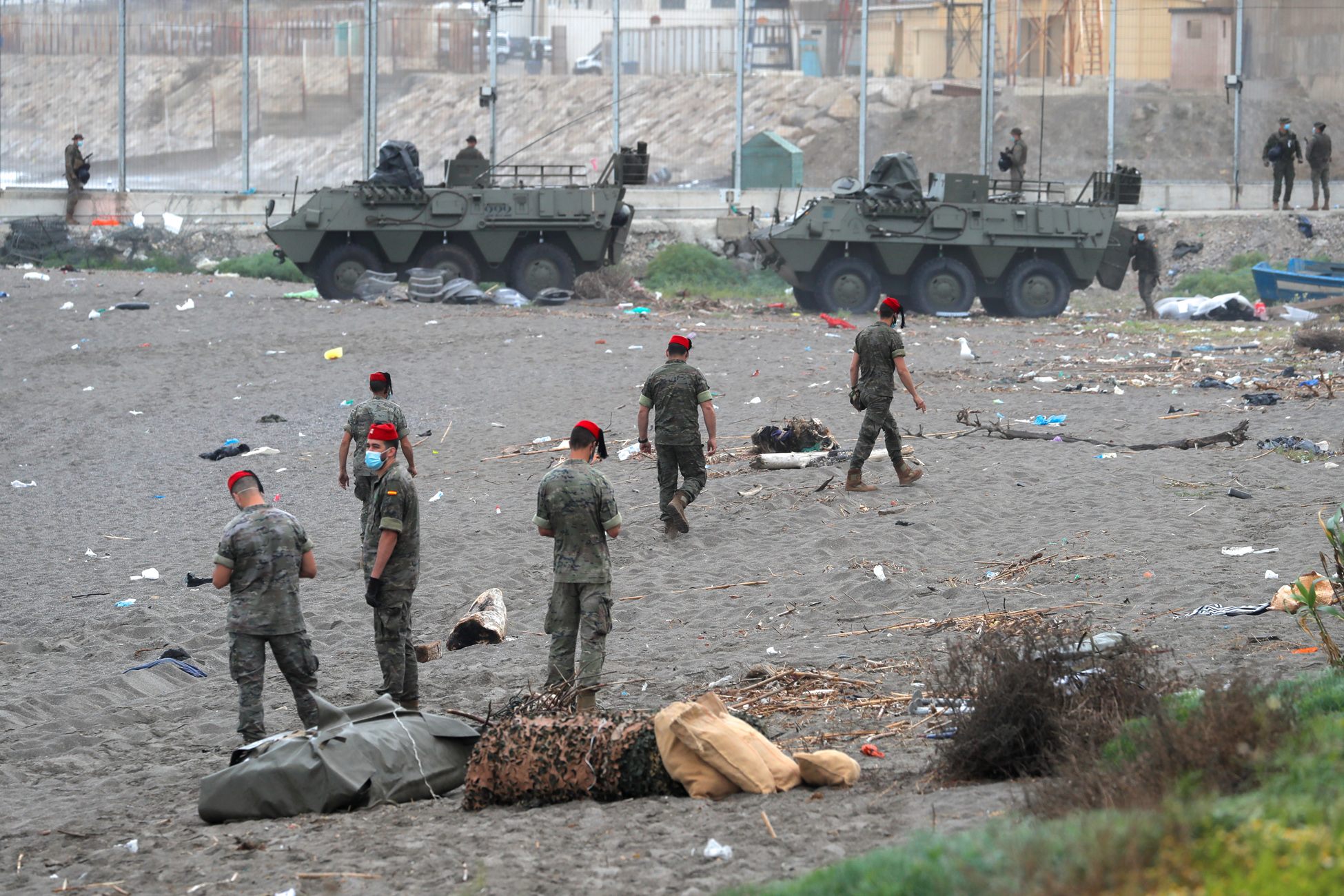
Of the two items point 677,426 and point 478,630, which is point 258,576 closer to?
point 478,630

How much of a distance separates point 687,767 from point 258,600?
2.12 m

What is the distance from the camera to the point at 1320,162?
26016 mm

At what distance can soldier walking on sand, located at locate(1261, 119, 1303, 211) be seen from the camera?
2567cm

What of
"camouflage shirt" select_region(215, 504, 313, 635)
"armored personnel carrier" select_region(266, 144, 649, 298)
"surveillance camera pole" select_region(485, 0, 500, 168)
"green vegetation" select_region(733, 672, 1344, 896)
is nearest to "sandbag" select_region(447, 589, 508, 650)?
"camouflage shirt" select_region(215, 504, 313, 635)

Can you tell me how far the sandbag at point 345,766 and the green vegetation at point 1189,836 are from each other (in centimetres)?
193

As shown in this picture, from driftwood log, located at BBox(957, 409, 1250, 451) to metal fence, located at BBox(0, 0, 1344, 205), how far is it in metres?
16.6

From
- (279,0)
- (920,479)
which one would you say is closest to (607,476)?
(920,479)

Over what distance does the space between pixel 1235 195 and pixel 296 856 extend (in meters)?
29.2

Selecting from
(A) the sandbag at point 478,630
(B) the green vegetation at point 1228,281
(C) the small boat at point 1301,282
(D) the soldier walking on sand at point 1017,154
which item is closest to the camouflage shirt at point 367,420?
(A) the sandbag at point 478,630

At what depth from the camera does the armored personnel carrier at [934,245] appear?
67.1 feet

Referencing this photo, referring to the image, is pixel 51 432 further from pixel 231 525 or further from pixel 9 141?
pixel 9 141

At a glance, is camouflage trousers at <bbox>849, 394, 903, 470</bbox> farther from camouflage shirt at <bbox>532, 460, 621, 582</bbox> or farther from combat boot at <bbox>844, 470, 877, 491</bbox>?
camouflage shirt at <bbox>532, 460, 621, 582</bbox>

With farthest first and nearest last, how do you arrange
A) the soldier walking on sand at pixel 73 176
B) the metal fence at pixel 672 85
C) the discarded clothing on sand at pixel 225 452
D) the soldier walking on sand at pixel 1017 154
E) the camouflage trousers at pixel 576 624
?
1. the metal fence at pixel 672 85
2. the soldier walking on sand at pixel 73 176
3. the soldier walking on sand at pixel 1017 154
4. the discarded clothing on sand at pixel 225 452
5. the camouflage trousers at pixel 576 624

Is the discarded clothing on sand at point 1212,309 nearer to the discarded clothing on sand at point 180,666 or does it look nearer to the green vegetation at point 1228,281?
the green vegetation at point 1228,281
